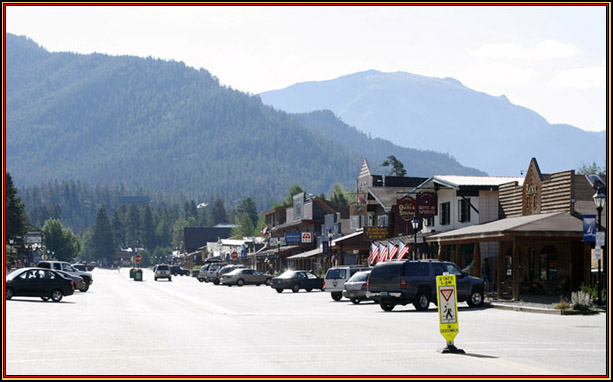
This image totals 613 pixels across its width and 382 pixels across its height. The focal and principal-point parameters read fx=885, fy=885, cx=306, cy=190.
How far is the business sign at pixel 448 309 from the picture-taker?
16.9 m

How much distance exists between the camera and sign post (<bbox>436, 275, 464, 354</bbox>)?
16.9 metres

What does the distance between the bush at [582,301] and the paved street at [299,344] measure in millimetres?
1261

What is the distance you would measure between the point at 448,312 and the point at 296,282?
133ft

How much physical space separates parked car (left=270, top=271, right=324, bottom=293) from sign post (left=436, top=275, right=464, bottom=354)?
131ft

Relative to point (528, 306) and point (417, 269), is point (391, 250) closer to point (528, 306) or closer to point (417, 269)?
point (417, 269)

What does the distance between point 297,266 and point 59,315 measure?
2742 inches

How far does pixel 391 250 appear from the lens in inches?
2205

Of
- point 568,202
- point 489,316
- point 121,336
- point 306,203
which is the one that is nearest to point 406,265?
point 489,316

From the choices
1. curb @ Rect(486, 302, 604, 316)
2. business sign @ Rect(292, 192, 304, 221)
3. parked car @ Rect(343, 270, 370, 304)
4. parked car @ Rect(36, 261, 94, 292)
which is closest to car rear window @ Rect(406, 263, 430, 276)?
curb @ Rect(486, 302, 604, 316)

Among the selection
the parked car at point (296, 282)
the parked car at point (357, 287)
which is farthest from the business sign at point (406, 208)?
the parked car at point (357, 287)

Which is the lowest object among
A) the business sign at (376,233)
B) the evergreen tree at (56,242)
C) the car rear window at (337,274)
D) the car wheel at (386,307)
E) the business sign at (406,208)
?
the evergreen tree at (56,242)

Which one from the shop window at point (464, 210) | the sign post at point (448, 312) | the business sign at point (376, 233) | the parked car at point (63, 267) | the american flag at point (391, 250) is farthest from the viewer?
the business sign at point (376, 233)

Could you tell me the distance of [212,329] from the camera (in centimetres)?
2392

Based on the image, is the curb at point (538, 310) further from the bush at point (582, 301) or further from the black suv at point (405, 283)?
the black suv at point (405, 283)
